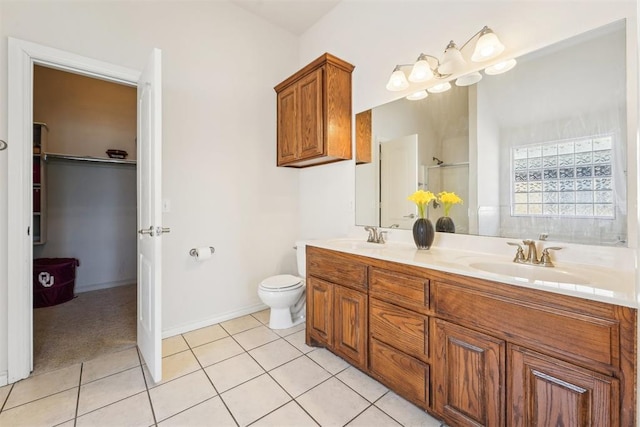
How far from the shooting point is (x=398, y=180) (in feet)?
6.86

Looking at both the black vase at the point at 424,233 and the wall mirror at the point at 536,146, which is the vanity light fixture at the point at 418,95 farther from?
the black vase at the point at 424,233

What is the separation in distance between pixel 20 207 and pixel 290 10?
8.51 feet

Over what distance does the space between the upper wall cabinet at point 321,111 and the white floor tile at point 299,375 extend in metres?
1.56

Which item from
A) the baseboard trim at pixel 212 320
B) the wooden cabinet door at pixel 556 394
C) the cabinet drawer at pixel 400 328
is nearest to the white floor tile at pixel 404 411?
the cabinet drawer at pixel 400 328

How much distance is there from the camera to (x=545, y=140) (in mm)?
1396

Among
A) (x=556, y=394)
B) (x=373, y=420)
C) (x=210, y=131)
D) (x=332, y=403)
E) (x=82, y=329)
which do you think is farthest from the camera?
(x=210, y=131)

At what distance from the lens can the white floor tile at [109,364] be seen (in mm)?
1684

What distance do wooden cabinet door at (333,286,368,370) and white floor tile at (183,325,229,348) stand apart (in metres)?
1.03

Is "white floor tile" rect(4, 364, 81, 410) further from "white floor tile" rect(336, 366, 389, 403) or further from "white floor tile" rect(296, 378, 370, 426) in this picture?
"white floor tile" rect(336, 366, 389, 403)

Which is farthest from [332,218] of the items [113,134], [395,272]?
[113,134]

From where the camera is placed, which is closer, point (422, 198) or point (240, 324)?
point (422, 198)

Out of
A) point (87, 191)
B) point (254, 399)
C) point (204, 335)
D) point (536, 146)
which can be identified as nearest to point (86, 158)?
point (87, 191)

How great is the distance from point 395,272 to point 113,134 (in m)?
3.84

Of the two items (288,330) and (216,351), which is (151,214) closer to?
(216,351)
